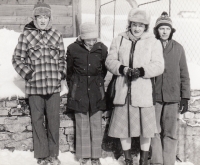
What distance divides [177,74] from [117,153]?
1.41 m

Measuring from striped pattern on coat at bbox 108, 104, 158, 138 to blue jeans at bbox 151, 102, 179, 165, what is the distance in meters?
0.25

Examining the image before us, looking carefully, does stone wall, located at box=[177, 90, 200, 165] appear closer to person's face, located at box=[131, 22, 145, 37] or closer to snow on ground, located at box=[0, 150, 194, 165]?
snow on ground, located at box=[0, 150, 194, 165]

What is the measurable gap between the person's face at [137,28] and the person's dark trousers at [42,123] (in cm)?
117

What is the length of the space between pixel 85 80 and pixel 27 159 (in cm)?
130

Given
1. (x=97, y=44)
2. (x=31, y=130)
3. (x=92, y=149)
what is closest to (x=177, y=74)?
(x=97, y=44)

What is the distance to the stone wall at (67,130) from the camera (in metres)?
4.05

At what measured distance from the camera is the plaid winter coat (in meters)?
3.51

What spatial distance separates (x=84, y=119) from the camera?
12.4 ft

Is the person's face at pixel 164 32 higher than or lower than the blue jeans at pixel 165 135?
higher

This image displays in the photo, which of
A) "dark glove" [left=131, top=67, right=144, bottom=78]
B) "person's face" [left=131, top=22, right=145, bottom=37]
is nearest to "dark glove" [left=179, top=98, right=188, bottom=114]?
"dark glove" [left=131, top=67, right=144, bottom=78]

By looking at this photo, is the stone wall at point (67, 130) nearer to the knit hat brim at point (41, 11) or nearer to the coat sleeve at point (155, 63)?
the coat sleeve at point (155, 63)

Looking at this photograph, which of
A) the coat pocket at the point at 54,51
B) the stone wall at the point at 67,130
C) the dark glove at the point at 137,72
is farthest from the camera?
the stone wall at the point at 67,130

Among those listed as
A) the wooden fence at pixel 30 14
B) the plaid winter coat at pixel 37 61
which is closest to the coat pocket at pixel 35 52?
the plaid winter coat at pixel 37 61

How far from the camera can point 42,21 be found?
3520mm
